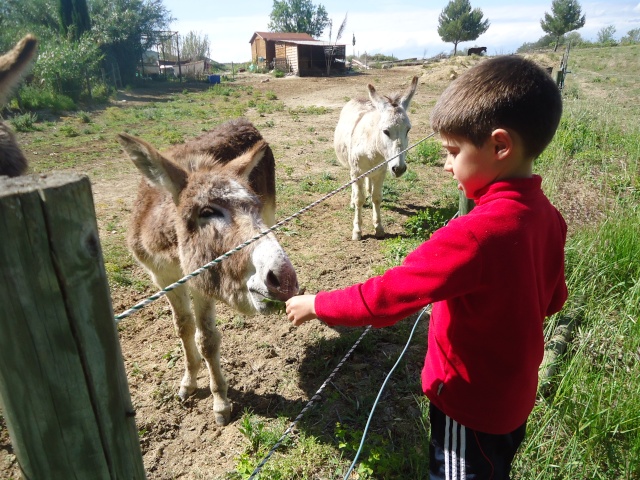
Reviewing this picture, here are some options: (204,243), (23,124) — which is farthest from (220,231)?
(23,124)

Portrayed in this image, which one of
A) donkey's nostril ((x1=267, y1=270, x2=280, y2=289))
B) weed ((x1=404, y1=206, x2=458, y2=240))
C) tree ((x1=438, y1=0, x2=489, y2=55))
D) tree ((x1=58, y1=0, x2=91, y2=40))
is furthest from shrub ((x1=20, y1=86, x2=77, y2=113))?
tree ((x1=438, y1=0, x2=489, y2=55))

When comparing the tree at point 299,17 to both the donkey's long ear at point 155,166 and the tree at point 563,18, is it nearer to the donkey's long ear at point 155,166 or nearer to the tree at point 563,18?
the tree at point 563,18

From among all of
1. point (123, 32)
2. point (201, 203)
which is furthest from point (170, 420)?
point (123, 32)

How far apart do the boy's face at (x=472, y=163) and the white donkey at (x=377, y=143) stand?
445 cm

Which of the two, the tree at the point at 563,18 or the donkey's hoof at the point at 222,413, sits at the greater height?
the tree at the point at 563,18

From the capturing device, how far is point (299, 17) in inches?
2975

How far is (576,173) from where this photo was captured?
6.99 metres

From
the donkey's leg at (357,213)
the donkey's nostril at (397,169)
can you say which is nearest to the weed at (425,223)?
the donkey's leg at (357,213)

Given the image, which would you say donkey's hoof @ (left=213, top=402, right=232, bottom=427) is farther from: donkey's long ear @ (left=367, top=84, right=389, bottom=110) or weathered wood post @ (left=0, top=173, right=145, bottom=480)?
donkey's long ear @ (left=367, top=84, right=389, bottom=110)

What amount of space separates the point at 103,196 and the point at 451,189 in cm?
718

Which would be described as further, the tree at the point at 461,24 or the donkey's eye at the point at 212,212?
the tree at the point at 461,24

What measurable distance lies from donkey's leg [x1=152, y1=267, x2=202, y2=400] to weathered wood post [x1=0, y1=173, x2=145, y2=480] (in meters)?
2.53

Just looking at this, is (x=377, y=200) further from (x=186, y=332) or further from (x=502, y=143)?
(x=502, y=143)

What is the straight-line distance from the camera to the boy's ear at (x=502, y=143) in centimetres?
147
